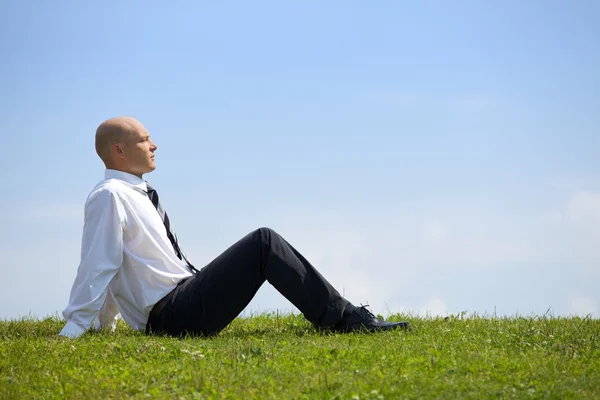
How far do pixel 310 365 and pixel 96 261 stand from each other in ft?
9.48

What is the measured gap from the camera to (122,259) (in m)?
8.14

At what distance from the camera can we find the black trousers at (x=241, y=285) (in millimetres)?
8062

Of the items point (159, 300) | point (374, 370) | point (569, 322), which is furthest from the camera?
point (569, 322)

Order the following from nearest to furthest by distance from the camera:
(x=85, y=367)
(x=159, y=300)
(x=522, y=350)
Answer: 1. (x=85, y=367)
2. (x=522, y=350)
3. (x=159, y=300)

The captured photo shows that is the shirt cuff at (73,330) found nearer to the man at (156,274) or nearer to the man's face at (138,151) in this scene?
the man at (156,274)

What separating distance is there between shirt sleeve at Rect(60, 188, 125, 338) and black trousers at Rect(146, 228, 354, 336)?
0.77 metres

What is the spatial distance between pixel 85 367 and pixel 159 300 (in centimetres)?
155

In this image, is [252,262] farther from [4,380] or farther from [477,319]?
[477,319]

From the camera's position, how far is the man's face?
8.59 metres

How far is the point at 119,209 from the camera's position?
809cm

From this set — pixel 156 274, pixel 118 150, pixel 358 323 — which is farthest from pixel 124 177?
pixel 358 323

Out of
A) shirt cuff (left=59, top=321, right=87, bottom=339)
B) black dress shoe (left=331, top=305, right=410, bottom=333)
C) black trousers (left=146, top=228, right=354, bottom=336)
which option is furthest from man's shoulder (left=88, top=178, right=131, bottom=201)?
black dress shoe (left=331, top=305, right=410, bottom=333)

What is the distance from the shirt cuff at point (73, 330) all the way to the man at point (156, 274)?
0.4 inches

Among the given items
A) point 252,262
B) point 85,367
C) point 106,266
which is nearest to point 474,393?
point 252,262
